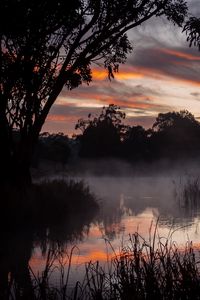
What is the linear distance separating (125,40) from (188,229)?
26.8 feet

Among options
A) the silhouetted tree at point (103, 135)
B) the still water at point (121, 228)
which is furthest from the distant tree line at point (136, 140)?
the still water at point (121, 228)

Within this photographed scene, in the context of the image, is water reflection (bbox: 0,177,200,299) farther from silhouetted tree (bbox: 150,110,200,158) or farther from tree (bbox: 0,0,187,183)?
silhouetted tree (bbox: 150,110,200,158)

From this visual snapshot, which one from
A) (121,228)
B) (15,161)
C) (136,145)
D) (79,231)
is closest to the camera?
(79,231)

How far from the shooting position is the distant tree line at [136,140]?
6662cm

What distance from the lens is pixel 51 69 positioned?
710 inches

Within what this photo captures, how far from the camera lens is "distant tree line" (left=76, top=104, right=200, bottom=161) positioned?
66625 mm

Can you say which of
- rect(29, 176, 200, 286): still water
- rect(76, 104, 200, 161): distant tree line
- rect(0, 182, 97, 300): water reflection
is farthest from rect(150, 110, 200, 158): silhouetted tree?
rect(0, 182, 97, 300): water reflection

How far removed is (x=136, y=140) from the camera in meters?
67.2

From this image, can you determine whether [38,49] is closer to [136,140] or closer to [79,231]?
[79,231]

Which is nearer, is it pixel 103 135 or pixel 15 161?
pixel 15 161

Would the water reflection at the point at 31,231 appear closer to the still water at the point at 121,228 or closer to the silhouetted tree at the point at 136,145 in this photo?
the still water at the point at 121,228

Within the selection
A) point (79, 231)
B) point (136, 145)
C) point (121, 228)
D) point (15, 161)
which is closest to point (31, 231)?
point (79, 231)

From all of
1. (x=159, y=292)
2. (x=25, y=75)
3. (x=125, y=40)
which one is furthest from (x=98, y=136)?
(x=159, y=292)

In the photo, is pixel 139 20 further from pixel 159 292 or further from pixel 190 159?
pixel 190 159
